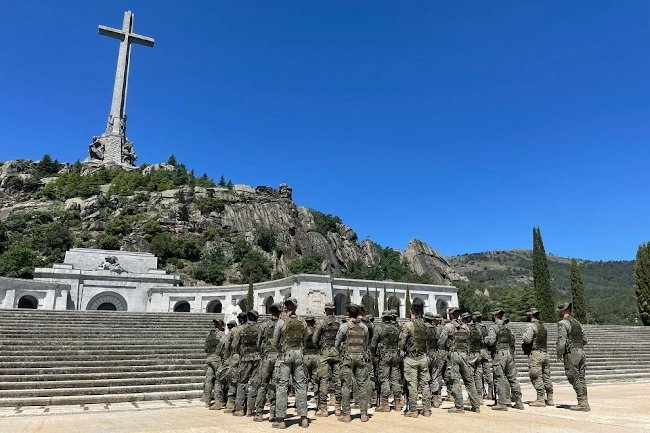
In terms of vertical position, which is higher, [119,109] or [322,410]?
[119,109]

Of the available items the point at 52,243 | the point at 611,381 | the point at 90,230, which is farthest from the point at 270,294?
the point at 90,230

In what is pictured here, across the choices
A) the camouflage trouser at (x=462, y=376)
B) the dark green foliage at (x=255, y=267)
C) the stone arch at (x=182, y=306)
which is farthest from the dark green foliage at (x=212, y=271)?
the camouflage trouser at (x=462, y=376)

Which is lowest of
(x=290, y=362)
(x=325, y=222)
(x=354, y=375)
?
(x=354, y=375)

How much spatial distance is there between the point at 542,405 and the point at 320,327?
4.90 metres

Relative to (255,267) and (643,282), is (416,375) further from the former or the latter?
(255,267)

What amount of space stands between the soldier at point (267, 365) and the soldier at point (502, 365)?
4501 mm

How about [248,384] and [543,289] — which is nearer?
[248,384]

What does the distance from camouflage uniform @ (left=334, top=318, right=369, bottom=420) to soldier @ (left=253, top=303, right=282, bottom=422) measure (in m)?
1.25

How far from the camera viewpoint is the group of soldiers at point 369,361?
24.3 ft

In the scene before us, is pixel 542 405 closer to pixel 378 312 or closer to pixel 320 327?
pixel 320 327

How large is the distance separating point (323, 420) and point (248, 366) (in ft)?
5.52

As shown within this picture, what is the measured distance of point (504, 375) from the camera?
8.82 meters

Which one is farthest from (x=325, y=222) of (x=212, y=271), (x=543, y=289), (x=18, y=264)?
(x=543, y=289)

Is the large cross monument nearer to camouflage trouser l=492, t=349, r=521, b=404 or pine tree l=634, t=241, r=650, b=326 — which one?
pine tree l=634, t=241, r=650, b=326
